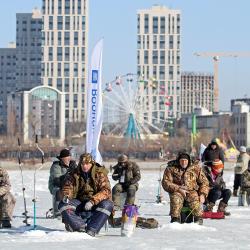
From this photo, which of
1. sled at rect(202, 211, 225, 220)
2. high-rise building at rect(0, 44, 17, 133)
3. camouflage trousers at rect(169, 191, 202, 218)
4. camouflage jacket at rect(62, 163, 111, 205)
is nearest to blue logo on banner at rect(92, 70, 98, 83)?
sled at rect(202, 211, 225, 220)

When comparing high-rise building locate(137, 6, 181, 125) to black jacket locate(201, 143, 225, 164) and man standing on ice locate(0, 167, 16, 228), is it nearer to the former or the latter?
black jacket locate(201, 143, 225, 164)

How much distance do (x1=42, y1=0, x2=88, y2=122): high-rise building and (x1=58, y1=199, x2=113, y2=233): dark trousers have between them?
523 feet

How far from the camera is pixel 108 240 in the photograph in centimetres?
989

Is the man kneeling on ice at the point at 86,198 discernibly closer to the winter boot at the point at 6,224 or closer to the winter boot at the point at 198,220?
the winter boot at the point at 6,224

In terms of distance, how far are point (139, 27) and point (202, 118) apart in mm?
36467

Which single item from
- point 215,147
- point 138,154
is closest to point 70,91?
point 138,154

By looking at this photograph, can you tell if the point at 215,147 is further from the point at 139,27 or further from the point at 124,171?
the point at 139,27

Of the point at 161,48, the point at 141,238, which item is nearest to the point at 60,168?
the point at 141,238

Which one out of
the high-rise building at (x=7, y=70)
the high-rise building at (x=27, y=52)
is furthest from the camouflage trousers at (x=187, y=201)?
the high-rise building at (x=7, y=70)

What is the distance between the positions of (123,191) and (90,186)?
4.54 m

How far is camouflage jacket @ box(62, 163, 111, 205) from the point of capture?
10.1 m

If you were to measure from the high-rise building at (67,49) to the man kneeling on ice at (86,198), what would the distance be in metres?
159

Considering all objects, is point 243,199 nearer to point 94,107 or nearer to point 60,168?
point 94,107

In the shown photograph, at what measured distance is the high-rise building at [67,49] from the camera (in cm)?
16938
